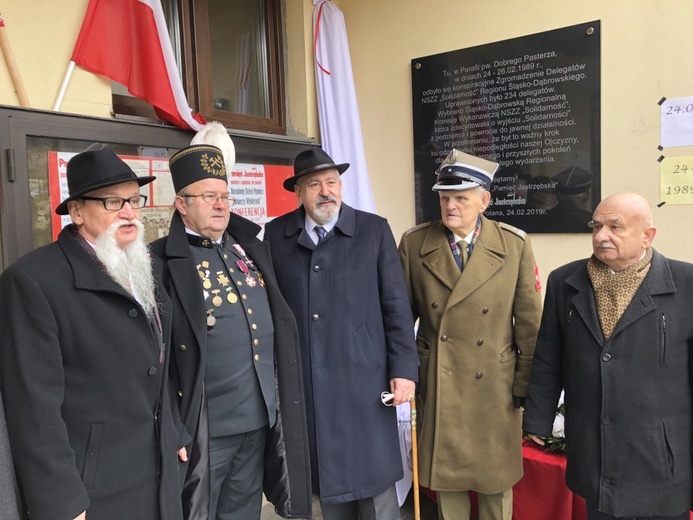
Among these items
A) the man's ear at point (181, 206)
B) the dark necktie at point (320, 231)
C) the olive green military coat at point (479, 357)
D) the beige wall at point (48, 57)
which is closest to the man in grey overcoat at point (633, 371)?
the olive green military coat at point (479, 357)

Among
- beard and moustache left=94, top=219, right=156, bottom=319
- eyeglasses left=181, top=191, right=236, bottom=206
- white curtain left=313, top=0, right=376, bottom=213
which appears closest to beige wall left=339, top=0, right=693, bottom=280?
white curtain left=313, top=0, right=376, bottom=213

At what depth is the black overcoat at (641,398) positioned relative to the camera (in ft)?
5.83

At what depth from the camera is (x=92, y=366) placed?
61.1 inches

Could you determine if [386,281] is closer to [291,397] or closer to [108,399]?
[291,397]

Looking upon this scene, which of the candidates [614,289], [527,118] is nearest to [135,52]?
[527,118]

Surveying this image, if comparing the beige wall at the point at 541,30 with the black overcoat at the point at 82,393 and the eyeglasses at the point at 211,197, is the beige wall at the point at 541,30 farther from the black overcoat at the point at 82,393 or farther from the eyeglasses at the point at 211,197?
the black overcoat at the point at 82,393

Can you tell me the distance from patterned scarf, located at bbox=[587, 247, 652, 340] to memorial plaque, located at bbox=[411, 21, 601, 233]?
143 cm

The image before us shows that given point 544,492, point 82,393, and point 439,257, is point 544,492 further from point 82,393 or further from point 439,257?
point 82,393

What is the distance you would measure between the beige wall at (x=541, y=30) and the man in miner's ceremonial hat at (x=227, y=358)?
1890mm

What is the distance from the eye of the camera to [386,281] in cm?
235

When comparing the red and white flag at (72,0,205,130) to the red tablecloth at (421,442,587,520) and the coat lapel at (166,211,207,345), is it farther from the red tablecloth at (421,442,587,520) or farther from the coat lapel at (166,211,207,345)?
the red tablecloth at (421,442,587,520)

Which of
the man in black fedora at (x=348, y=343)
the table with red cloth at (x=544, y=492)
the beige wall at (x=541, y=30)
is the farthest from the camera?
the beige wall at (x=541, y=30)

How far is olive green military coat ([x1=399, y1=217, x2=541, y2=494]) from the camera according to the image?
7.75 ft

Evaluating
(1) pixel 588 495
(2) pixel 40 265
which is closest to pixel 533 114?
(1) pixel 588 495
